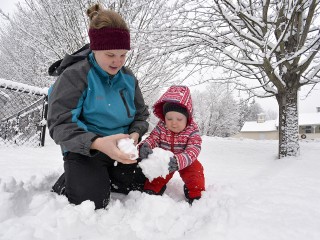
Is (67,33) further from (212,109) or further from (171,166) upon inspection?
(212,109)

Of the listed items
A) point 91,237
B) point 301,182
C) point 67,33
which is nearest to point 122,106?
point 91,237

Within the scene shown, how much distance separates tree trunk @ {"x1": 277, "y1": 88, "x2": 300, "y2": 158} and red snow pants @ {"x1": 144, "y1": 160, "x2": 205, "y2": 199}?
2.59 meters

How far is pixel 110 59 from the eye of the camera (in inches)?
76.5

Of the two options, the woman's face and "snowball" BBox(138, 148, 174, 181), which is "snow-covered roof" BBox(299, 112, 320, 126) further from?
the woman's face

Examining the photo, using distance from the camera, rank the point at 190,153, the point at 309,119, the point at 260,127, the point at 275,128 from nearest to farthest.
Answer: the point at 190,153
the point at 309,119
the point at 275,128
the point at 260,127

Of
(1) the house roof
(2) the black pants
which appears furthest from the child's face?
(1) the house roof

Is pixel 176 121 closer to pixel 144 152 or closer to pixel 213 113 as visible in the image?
pixel 144 152

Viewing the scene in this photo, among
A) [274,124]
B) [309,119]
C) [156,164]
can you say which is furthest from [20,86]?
[274,124]

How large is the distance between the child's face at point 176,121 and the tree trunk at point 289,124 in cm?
257

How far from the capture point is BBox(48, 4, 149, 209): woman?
1779mm

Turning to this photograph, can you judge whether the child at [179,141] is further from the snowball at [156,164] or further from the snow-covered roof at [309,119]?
the snow-covered roof at [309,119]

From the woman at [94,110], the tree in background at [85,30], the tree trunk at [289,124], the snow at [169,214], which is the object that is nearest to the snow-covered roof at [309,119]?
the tree in background at [85,30]

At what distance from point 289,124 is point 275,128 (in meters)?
34.1

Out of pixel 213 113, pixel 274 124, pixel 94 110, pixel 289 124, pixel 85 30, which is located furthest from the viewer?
pixel 274 124
